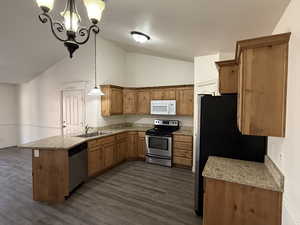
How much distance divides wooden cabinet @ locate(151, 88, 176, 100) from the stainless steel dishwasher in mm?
2390

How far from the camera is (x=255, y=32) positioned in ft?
6.94

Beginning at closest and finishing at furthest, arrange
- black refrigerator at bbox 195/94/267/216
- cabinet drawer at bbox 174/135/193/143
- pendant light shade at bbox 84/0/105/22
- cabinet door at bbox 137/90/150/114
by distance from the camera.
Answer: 1. pendant light shade at bbox 84/0/105/22
2. black refrigerator at bbox 195/94/267/216
3. cabinet drawer at bbox 174/135/193/143
4. cabinet door at bbox 137/90/150/114

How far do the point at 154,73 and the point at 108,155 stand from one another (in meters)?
2.76

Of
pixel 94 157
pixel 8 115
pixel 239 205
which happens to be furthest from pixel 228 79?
pixel 8 115

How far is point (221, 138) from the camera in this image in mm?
2250

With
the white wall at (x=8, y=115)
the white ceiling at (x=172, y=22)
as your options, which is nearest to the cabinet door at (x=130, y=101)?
the white ceiling at (x=172, y=22)

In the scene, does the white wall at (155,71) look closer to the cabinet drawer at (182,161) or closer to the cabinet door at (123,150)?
the cabinet door at (123,150)

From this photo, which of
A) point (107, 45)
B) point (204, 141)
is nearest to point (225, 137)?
point (204, 141)

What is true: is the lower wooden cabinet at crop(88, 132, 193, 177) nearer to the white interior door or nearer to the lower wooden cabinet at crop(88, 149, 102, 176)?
the lower wooden cabinet at crop(88, 149, 102, 176)

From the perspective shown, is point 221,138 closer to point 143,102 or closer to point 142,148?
point 142,148

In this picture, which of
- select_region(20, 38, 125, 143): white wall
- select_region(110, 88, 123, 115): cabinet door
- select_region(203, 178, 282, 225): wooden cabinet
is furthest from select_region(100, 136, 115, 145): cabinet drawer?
select_region(203, 178, 282, 225): wooden cabinet

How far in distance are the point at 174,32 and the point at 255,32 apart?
41.7 inches

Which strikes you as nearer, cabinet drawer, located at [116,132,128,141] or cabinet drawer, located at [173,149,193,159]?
cabinet drawer, located at [173,149,193,159]

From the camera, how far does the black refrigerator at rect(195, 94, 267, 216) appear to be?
6.97 feet
